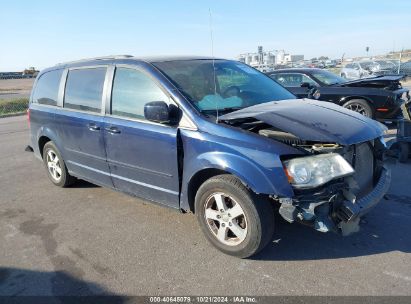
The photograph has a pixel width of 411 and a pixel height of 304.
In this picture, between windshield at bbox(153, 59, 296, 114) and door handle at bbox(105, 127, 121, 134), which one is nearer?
windshield at bbox(153, 59, 296, 114)

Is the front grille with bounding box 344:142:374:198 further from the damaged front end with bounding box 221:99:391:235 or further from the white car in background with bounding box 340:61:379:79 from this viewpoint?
the white car in background with bounding box 340:61:379:79

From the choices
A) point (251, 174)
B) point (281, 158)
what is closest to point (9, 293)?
point (251, 174)

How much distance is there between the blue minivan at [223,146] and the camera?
10.5 ft

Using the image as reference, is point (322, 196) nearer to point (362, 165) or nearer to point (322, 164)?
point (322, 164)

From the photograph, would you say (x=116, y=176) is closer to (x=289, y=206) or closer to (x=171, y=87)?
(x=171, y=87)

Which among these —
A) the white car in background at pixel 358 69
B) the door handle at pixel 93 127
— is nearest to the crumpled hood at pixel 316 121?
the door handle at pixel 93 127

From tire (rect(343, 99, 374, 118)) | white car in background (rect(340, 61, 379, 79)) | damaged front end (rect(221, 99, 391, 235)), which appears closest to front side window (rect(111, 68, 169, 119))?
damaged front end (rect(221, 99, 391, 235))

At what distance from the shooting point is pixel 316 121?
3.48 meters

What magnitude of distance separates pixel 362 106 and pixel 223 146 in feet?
22.0

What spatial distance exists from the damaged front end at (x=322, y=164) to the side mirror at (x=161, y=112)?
51cm

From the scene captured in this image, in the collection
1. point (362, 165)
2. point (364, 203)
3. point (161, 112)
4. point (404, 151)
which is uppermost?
point (161, 112)

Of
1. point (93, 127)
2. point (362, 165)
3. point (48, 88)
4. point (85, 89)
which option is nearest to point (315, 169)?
point (362, 165)

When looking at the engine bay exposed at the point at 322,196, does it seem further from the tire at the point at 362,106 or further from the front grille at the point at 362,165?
the tire at the point at 362,106

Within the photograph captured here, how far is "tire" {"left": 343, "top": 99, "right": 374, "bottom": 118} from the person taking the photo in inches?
353
